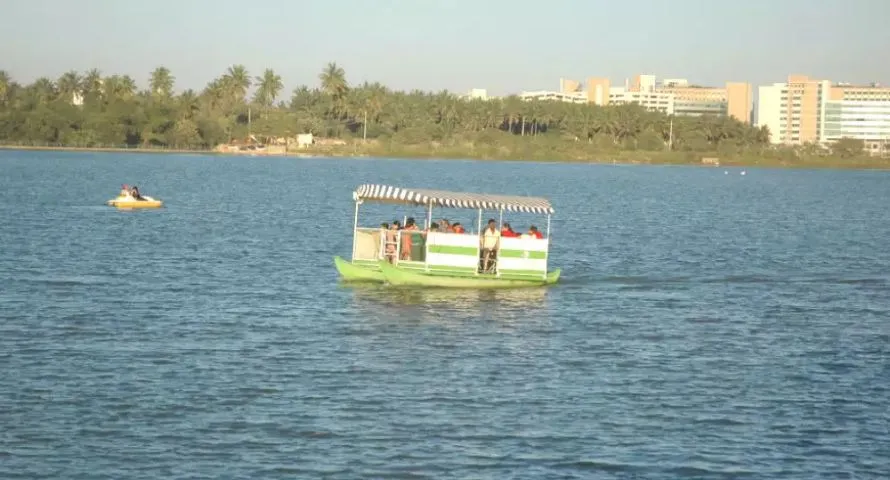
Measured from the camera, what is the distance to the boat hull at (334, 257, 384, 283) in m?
44.2

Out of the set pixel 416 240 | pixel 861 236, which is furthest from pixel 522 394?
pixel 861 236

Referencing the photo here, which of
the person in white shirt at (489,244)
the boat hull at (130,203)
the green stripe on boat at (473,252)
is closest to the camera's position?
the green stripe on boat at (473,252)

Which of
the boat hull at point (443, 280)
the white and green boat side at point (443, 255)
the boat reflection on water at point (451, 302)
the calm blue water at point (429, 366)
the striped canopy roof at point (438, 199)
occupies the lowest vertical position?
the calm blue water at point (429, 366)

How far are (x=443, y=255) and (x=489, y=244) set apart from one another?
1.66 metres

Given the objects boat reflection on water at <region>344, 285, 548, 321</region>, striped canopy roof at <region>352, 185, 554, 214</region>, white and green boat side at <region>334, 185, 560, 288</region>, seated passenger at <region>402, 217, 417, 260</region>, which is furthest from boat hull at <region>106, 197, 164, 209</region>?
seated passenger at <region>402, 217, 417, 260</region>

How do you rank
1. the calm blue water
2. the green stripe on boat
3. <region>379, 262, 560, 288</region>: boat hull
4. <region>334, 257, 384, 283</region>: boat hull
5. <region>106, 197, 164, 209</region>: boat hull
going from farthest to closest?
<region>106, 197, 164, 209</region>: boat hull
<region>334, 257, 384, 283</region>: boat hull
the green stripe on boat
<region>379, 262, 560, 288</region>: boat hull
the calm blue water

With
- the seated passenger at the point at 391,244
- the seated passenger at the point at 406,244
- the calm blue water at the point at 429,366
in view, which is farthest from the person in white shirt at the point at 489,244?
the seated passenger at the point at 391,244

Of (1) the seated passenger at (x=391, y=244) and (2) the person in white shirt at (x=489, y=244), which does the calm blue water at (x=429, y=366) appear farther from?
(2) the person in white shirt at (x=489, y=244)

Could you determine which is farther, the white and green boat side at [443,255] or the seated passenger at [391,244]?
the seated passenger at [391,244]

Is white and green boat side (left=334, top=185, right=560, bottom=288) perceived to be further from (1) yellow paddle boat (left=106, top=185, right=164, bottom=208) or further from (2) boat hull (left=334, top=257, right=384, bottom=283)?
(1) yellow paddle boat (left=106, top=185, right=164, bottom=208)

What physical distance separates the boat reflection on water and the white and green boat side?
40 cm

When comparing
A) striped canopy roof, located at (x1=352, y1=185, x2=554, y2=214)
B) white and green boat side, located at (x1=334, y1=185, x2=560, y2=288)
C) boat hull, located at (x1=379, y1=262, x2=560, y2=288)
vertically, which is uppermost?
striped canopy roof, located at (x1=352, y1=185, x2=554, y2=214)

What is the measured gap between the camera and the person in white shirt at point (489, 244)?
4472cm

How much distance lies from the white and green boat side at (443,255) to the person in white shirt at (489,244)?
0.60 feet
